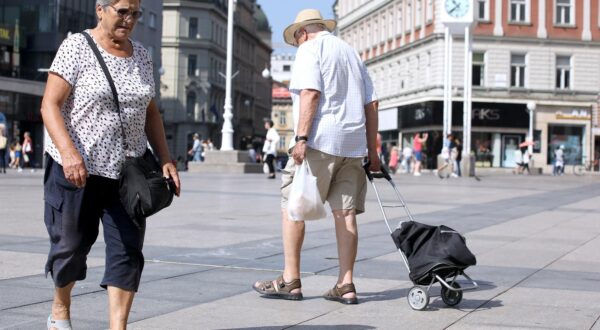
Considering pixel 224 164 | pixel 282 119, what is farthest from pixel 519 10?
pixel 282 119

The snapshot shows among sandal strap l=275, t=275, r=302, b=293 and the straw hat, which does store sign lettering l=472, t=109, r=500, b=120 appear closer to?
the straw hat

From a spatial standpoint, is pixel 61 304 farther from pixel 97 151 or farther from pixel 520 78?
pixel 520 78

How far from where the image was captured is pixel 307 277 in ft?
24.7

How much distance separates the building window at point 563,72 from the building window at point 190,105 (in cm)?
4260

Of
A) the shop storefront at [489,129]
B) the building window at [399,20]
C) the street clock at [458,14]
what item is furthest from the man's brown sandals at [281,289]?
the building window at [399,20]

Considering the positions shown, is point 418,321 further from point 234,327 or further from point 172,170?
point 172,170

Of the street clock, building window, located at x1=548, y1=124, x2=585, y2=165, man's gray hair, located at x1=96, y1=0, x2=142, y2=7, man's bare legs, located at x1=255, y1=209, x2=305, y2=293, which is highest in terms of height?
the street clock

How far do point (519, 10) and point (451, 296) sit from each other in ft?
181

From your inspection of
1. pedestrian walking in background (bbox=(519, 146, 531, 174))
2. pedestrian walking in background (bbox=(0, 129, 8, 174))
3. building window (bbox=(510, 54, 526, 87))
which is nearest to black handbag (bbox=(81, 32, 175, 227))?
pedestrian walking in background (bbox=(0, 129, 8, 174))

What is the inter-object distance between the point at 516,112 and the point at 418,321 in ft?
174

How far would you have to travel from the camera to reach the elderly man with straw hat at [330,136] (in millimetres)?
6414

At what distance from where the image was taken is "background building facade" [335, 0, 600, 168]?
57500mm

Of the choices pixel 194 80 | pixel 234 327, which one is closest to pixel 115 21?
pixel 234 327

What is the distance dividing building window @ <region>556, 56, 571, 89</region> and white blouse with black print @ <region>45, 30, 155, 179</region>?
57.0 meters
